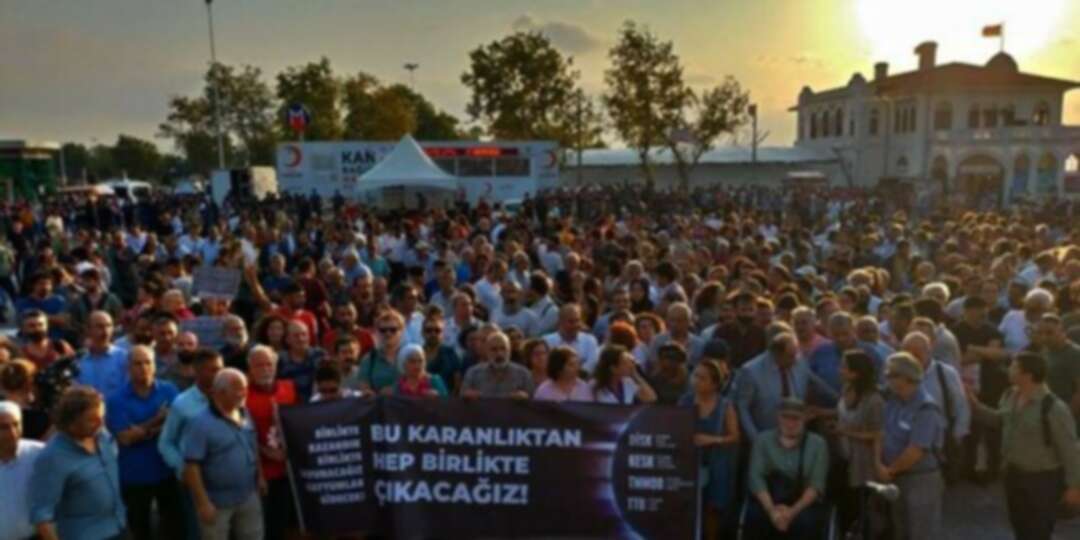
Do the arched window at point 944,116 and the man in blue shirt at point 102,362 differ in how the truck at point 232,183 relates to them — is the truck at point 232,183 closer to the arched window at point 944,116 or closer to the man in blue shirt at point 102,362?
the man in blue shirt at point 102,362

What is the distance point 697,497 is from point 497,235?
1189 centimetres

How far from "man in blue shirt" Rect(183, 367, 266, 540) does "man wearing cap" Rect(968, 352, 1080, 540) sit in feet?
16.4

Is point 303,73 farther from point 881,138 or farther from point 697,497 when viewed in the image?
point 697,497

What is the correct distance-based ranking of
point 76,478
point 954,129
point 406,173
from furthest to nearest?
point 954,129 → point 406,173 → point 76,478

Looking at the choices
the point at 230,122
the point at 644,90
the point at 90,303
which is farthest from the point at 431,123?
the point at 90,303

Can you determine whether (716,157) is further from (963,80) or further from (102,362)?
(102,362)

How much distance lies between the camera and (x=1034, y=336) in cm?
695

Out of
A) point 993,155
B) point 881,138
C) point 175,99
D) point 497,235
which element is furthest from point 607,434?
point 175,99

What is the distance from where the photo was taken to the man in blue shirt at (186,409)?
16.9ft

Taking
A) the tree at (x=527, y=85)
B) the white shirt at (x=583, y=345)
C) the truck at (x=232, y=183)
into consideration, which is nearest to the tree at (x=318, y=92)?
the tree at (x=527, y=85)

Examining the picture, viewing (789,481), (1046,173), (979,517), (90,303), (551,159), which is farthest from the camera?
(1046,173)

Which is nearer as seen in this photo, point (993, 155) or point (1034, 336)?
point (1034, 336)

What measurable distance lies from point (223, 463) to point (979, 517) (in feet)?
19.4

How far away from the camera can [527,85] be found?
57.0 meters
